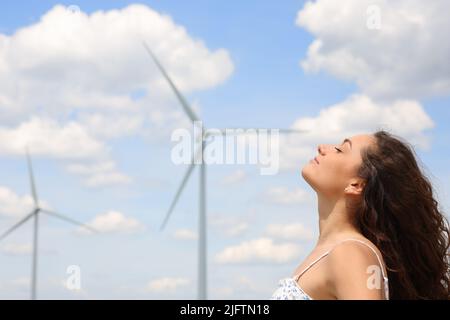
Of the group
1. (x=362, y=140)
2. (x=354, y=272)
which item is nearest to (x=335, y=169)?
(x=362, y=140)

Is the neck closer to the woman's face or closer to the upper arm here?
the woman's face

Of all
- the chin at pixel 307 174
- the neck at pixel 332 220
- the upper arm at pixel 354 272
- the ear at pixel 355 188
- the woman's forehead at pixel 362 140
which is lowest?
the upper arm at pixel 354 272

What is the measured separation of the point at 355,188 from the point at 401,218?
42 centimetres

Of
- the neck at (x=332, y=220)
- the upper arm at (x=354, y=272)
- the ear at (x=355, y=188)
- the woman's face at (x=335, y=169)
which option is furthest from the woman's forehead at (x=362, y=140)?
the upper arm at (x=354, y=272)

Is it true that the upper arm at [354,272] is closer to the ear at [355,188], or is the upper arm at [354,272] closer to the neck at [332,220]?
the neck at [332,220]

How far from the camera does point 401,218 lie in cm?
529

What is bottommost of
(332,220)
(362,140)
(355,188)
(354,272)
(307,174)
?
(354,272)

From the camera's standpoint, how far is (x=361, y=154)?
5.26m

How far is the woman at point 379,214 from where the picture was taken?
496 cm

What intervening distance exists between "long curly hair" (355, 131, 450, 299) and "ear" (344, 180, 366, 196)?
34mm

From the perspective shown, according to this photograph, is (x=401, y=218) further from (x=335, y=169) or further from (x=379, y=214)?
(x=335, y=169)
